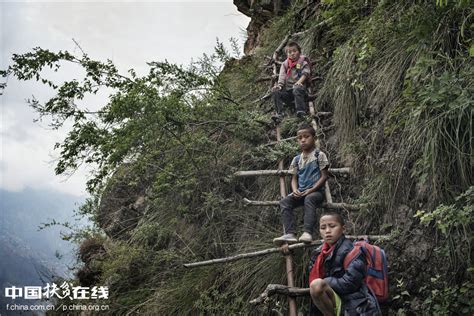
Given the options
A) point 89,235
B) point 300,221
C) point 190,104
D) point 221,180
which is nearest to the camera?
point 300,221

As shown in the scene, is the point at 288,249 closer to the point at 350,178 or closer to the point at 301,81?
the point at 350,178

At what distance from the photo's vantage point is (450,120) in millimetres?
3137

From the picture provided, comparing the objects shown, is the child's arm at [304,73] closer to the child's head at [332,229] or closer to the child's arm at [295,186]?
the child's arm at [295,186]

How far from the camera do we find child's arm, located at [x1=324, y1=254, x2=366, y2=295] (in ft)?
8.86

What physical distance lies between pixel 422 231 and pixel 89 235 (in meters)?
Answer: 5.10

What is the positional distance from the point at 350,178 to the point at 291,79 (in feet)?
7.10

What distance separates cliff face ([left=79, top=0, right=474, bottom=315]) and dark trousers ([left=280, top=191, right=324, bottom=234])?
0.27m

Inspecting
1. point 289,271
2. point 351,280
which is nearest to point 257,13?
point 289,271

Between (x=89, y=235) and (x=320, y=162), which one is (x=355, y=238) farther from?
(x=89, y=235)

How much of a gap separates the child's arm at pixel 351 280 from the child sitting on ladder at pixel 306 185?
0.90 metres

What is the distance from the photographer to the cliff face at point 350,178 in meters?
3.05

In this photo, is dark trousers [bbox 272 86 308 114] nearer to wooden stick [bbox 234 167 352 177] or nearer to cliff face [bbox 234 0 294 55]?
wooden stick [bbox 234 167 352 177]

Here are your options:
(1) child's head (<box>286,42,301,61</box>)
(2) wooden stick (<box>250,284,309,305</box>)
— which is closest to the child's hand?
(2) wooden stick (<box>250,284,309,305</box>)

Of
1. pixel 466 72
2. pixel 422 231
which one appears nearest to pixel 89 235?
pixel 422 231
